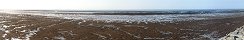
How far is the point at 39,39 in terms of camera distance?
2462cm

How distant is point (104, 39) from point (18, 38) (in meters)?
5.05

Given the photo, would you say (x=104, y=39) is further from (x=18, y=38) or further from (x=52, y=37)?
(x=18, y=38)

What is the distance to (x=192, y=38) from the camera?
26188 millimetres

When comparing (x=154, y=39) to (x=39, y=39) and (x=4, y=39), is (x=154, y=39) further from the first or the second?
(x=4, y=39)

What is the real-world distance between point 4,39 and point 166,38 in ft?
31.9

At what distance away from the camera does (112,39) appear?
25078 millimetres

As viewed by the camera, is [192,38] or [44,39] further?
[192,38]

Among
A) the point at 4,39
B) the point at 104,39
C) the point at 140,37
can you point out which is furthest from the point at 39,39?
the point at 140,37

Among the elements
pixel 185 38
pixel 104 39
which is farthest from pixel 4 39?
pixel 185 38

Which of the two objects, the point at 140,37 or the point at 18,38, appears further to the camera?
the point at 140,37

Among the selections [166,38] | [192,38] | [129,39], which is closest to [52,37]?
[129,39]

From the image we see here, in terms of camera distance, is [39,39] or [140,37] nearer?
[39,39]

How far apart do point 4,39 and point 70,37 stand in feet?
13.5

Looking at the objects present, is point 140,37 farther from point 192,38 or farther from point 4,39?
point 4,39
